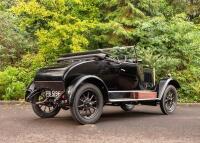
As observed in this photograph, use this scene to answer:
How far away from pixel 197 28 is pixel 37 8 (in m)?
6.64

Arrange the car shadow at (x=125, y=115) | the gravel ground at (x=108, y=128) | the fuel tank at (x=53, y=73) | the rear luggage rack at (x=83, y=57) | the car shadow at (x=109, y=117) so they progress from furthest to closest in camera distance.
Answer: the car shadow at (x=125, y=115)
the rear luggage rack at (x=83, y=57)
the car shadow at (x=109, y=117)
the fuel tank at (x=53, y=73)
the gravel ground at (x=108, y=128)

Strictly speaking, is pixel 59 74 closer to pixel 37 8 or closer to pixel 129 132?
pixel 129 132

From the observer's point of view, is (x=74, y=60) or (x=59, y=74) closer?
(x=59, y=74)

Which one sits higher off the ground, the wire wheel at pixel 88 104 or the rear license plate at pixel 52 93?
the rear license plate at pixel 52 93

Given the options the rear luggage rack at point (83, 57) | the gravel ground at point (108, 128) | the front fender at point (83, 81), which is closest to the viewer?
the gravel ground at point (108, 128)

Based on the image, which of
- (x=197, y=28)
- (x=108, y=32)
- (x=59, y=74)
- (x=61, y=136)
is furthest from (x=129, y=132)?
(x=197, y=28)

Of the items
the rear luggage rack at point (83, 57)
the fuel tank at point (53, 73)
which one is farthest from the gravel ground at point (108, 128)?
the rear luggage rack at point (83, 57)

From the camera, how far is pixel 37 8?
52.2 ft

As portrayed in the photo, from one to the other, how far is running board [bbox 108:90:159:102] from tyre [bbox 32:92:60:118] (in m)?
1.34

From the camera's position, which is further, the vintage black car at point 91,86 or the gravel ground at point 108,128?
the vintage black car at point 91,86

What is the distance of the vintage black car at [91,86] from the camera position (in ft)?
32.5

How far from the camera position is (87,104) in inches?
397

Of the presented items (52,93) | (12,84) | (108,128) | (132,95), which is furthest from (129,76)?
(12,84)

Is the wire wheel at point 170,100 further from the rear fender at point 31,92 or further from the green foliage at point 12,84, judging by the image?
the green foliage at point 12,84
